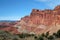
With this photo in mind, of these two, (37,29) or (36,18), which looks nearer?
(37,29)

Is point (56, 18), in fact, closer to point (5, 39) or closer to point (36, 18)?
point (36, 18)

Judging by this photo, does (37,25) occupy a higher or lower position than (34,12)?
lower

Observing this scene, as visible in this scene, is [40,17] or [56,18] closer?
[56,18]

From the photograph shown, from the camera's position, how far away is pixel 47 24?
11400 centimetres

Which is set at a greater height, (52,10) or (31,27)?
(52,10)

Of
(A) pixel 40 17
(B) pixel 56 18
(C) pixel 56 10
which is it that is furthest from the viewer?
(A) pixel 40 17

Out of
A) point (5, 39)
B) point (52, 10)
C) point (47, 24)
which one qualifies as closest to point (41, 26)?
point (47, 24)

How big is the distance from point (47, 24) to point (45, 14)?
27.6 feet

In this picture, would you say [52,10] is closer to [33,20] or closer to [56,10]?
[56,10]

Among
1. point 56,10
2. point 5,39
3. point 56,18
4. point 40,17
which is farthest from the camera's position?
point 40,17

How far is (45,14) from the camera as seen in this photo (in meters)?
120

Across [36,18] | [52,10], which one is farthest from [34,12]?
[52,10]

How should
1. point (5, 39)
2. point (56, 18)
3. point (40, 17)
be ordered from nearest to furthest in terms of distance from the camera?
point (5, 39), point (56, 18), point (40, 17)

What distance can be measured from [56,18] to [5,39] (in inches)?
3211
